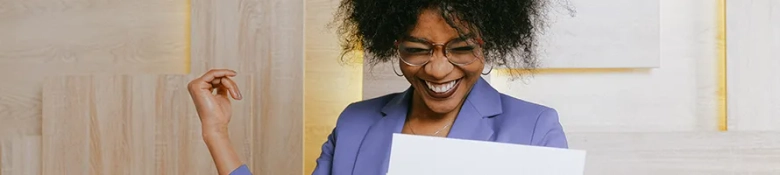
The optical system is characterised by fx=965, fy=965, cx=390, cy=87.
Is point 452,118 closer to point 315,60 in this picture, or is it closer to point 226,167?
point 226,167

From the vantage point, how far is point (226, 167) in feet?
5.65

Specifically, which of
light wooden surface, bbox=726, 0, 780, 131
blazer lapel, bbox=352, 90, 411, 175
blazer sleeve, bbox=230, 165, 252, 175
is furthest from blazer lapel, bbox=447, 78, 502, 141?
light wooden surface, bbox=726, 0, 780, 131

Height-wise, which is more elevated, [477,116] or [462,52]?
[462,52]

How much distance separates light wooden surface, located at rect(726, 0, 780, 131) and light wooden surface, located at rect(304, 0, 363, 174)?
3.19 feet

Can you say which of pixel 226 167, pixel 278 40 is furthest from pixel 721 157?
pixel 226 167

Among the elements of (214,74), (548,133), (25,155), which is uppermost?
(214,74)

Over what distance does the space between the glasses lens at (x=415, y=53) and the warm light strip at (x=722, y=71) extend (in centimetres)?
115

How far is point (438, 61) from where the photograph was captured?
1.62 meters

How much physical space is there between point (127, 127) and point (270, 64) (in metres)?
0.44

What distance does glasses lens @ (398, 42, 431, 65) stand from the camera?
1.63 m

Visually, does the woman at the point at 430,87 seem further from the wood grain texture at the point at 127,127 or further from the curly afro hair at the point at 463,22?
the wood grain texture at the point at 127,127

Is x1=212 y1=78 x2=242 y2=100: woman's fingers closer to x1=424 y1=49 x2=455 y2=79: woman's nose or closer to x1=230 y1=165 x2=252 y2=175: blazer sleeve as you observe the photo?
x1=230 y1=165 x2=252 y2=175: blazer sleeve

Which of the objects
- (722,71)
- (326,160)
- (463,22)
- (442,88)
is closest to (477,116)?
(442,88)

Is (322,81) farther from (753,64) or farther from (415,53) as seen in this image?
(753,64)
